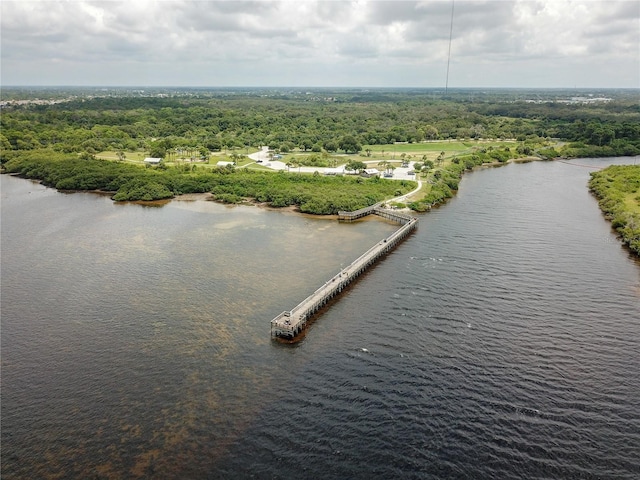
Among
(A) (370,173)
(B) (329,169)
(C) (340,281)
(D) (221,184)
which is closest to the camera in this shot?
(C) (340,281)

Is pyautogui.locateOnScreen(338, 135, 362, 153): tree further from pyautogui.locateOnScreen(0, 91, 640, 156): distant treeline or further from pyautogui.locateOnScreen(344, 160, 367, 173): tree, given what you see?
pyautogui.locateOnScreen(344, 160, 367, 173): tree

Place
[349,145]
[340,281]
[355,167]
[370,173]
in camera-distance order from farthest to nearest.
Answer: [349,145]
[355,167]
[370,173]
[340,281]

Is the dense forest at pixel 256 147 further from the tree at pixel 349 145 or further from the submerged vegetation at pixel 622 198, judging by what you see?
the submerged vegetation at pixel 622 198

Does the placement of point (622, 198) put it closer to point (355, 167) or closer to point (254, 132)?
point (355, 167)

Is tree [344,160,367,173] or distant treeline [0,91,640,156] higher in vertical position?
distant treeline [0,91,640,156]

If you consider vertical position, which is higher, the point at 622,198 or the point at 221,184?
the point at 622,198

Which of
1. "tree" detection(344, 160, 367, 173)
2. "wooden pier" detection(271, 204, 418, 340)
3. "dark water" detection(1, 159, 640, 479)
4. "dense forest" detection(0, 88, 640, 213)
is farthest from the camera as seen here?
"tree" detection(344, 160, 367, 173)

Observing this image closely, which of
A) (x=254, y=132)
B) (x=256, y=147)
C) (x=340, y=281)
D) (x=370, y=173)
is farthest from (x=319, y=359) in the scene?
(x=254, y=132)

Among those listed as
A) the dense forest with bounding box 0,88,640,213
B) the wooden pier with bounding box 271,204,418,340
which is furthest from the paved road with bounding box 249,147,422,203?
the wooden pier with bounding box 271,204,418,340
